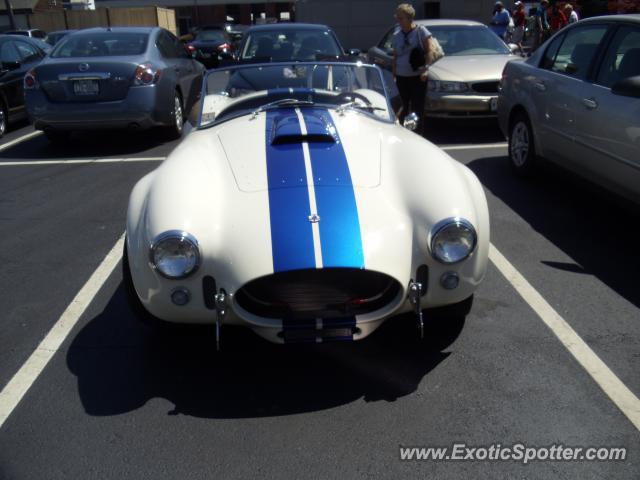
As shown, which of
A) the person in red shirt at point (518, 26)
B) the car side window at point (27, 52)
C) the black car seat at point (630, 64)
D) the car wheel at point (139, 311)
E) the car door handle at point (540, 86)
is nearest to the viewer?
the car wheel at point (139, 311)

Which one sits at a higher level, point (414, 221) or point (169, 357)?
point (414, 221)

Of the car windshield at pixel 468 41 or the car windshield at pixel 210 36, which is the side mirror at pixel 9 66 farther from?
the car windshield at pixel 210 36

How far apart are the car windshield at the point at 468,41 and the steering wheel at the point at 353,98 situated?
5451mm

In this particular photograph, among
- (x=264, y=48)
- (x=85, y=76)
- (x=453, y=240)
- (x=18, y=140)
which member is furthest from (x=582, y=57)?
(x=18, y=140)

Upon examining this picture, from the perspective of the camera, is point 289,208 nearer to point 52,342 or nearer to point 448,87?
point 52,342

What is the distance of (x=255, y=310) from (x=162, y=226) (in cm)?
60

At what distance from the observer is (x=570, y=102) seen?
5602mm

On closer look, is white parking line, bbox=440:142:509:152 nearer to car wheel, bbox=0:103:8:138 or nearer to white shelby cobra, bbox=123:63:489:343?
white shelby cobra, bbox=123:63:489:343

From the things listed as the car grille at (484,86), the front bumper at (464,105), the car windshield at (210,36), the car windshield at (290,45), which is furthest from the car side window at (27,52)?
the car windshield at (210,36)

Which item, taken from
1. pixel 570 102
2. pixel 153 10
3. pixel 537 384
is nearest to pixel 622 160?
pixel 570 102

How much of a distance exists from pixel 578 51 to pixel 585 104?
709 mm

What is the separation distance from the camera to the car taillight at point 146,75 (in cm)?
841

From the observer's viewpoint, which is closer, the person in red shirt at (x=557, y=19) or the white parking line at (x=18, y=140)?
the white parking line at (x=18, y=140)

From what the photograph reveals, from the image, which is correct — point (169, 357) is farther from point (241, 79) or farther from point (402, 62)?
point (402, 62)
